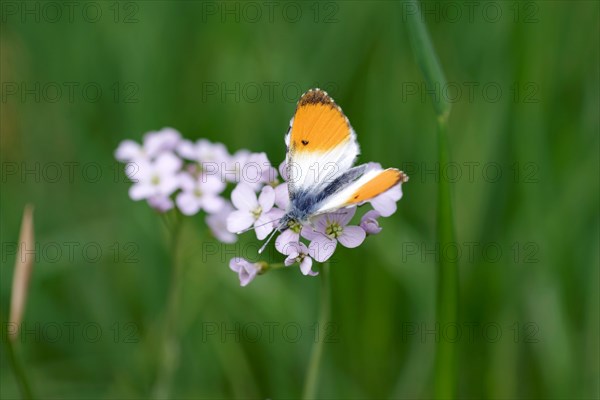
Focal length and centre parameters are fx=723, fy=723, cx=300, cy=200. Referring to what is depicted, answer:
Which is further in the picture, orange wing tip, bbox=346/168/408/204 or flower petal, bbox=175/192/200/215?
flower petal, bbox=175/192/200/215

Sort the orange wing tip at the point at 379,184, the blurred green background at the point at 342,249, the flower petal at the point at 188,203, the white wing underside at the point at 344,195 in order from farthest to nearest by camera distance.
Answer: the blurred green background at the point at 342,249 → the flower petal at the point at 188,203 → the white wing underside at the point at 344,195 → the orange wing tip at the point at 379,184

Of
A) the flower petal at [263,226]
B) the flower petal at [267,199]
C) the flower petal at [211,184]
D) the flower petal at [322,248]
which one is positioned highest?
the flower petal at [211,184]

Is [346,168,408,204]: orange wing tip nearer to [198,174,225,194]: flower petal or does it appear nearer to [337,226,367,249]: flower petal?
[337,226,367,249]: flower petal

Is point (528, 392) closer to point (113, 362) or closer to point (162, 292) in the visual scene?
point (162, 292)

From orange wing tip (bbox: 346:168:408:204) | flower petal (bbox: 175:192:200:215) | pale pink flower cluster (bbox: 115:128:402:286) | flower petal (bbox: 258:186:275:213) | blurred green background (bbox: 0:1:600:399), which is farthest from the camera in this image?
blurred green background (bbox: 0:1:600:399)

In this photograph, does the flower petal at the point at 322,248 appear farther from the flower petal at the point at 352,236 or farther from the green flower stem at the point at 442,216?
the green flower stem at the point at 442,216

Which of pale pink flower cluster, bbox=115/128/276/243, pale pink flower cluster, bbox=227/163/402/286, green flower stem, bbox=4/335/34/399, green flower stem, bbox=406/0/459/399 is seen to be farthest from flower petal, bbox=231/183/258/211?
green flower stem, bbox=4/335/34/399

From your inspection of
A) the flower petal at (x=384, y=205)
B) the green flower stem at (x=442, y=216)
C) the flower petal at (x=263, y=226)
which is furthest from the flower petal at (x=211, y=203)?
the green flower stem at (x=442, y=216)
